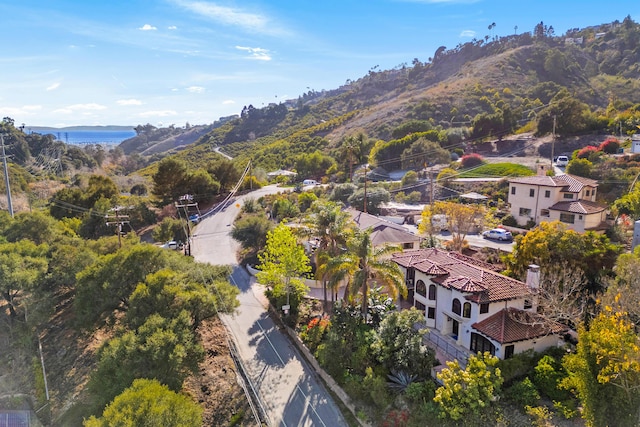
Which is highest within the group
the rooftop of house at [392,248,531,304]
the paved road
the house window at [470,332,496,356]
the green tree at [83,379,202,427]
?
the rooftop of house at [392,248,531,304]

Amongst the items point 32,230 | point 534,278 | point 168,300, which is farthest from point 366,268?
point 32,230

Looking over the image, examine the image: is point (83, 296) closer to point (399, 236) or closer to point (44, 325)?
point (44, 325)

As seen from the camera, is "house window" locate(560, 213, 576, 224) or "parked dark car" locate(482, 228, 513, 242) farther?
"parked dark car" locate(482, 228, 513, 242)

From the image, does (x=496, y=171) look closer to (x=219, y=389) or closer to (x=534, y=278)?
(x=534, y=278)

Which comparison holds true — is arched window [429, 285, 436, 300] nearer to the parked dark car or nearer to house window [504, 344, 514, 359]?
house window [504, 344, 514, 359]

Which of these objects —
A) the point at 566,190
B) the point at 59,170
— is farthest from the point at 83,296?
the point at 59,170

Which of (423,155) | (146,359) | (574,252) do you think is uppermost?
(423,155)

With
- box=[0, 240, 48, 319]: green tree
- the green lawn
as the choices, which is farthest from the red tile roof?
the green lawn
